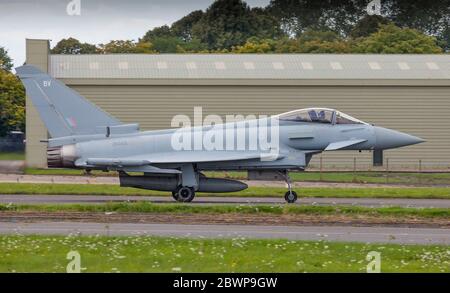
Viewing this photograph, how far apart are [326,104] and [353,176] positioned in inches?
290

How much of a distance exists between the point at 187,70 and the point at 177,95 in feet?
5.24

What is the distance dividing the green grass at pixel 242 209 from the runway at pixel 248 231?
2699 millimetres

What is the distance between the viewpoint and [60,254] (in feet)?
48.1

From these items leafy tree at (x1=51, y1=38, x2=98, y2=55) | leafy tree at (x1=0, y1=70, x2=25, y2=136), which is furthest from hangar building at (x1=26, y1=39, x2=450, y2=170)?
leafy tree at (x1=51, y1=38, x2=98, y2=55)

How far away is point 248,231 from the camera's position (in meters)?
18.8

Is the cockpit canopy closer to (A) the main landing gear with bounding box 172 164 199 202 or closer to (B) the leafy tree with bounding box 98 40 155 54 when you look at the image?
(A) the main landing gear with bounding box 172 164 199 202

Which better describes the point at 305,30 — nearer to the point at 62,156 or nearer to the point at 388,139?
the point at 388,139

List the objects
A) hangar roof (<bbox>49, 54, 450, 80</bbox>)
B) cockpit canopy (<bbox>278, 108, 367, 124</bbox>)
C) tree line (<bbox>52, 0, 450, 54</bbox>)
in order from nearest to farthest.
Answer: cockpit canopy (<bbox>278, 108, 367, 124</bbox>)
hangar roof (<bbox>49, 54, 450, 80</bbox>)
tree line (<bbox>52, 0, 450, 54</bbox>)

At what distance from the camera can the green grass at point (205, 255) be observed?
13.7m

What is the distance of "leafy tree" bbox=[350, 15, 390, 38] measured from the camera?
287 ft

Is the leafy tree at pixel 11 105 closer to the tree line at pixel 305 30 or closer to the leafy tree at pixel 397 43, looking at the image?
the tree line at pixel 305 30

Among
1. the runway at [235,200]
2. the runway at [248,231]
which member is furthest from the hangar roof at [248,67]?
the runway at [248,231]

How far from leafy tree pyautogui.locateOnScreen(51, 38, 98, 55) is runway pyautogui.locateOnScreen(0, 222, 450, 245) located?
6700 cm
